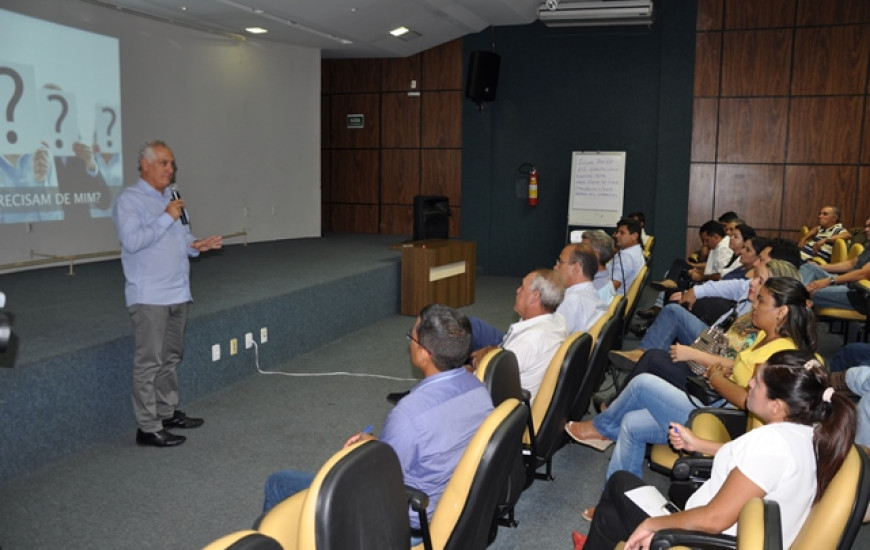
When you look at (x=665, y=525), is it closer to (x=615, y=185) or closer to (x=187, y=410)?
(x=187, y=410)

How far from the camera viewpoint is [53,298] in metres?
5.26

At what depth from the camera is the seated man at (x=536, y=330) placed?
3307 millimetres

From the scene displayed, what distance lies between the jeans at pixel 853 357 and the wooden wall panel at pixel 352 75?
821 cm

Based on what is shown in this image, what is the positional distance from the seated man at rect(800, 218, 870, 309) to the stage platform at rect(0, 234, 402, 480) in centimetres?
390

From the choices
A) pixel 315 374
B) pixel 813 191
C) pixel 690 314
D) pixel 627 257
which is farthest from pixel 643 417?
pixel 813 191

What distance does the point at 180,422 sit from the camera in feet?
14.0

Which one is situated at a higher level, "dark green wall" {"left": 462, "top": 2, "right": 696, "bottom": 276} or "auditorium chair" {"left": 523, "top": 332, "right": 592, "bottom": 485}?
"dark green wall" {"left": 462, "top": 2, "right": 696, "bottom": 276}

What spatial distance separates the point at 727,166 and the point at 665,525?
832 centimetres

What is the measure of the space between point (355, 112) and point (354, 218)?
162 cm

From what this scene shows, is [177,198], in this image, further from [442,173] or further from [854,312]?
[442,173]

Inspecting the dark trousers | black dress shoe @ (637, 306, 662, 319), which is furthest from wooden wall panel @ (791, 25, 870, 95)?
the dark trousers

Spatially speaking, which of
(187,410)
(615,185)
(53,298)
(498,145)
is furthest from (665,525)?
(498,145)

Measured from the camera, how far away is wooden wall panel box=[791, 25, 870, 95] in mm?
8781

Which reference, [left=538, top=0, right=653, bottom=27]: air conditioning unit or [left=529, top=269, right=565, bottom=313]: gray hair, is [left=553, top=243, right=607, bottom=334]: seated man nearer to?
[left=529, top=269, right=565, bottom=313]: gray hair
